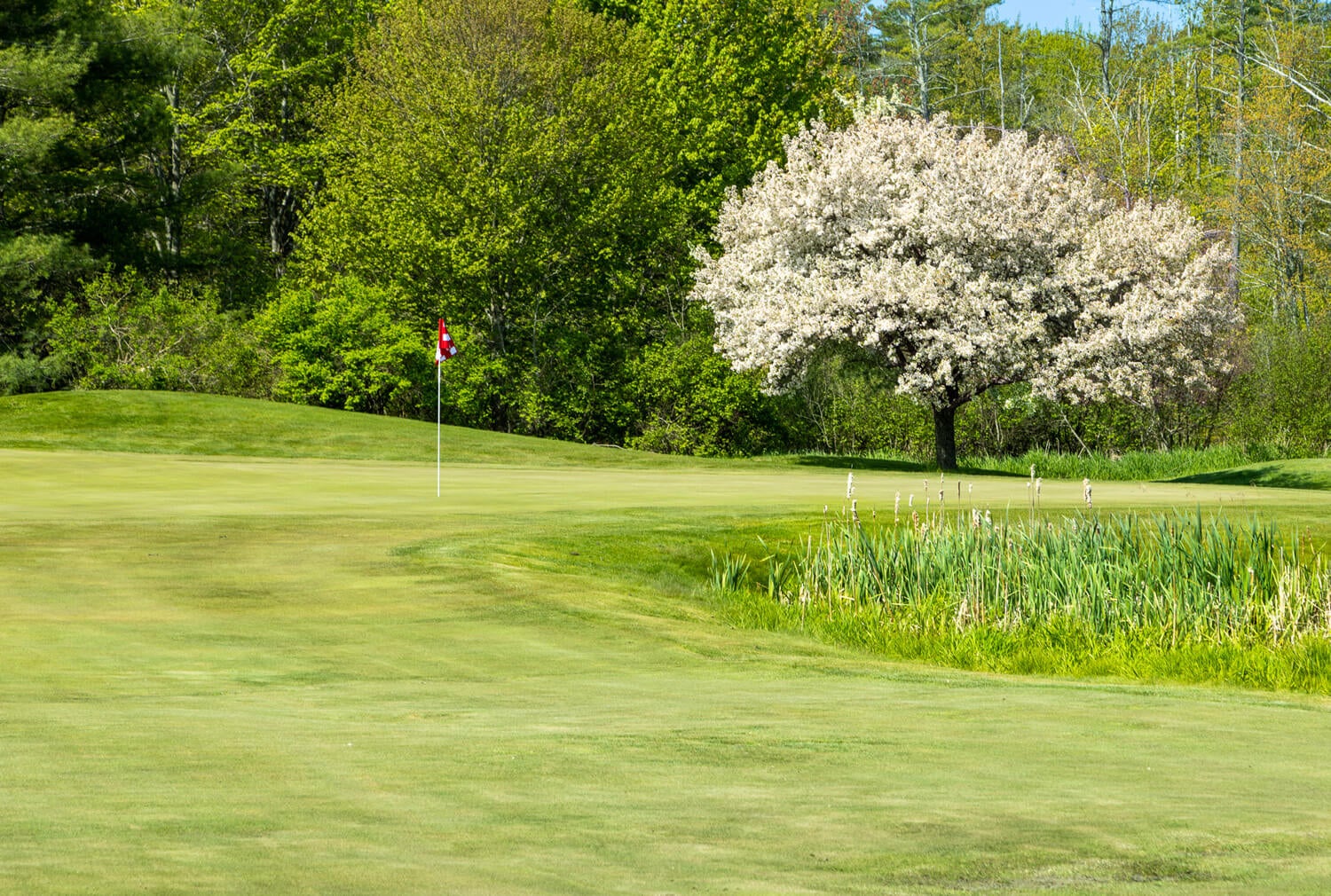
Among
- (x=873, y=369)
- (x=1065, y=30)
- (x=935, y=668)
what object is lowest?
(x=935, y=668)

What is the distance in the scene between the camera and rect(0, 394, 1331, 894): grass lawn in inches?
189

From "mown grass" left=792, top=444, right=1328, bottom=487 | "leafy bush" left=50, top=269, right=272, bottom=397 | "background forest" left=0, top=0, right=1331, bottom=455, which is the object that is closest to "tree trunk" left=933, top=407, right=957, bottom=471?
"mown grass" left=792, top=444, right=1328, bottom=487

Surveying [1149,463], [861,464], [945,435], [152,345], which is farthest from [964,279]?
[152,345]

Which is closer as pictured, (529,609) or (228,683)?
(228,683)

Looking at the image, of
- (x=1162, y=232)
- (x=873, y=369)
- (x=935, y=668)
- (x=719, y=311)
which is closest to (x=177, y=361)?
(x=719, y=311)

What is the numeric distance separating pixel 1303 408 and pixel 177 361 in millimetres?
32460

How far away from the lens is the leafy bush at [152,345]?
149 feet

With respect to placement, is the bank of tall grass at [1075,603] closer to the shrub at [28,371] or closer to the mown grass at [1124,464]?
the mown grass at [1124,464]

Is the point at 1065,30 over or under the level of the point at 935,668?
over

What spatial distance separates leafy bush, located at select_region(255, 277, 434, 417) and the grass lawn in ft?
90.3

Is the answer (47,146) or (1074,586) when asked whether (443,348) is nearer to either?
(1074,586)

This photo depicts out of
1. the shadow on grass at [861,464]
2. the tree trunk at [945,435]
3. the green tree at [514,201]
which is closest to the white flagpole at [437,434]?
the green tree at [514,201]

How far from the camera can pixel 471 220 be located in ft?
159

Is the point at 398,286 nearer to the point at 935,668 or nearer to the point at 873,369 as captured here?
the point at 873,369
